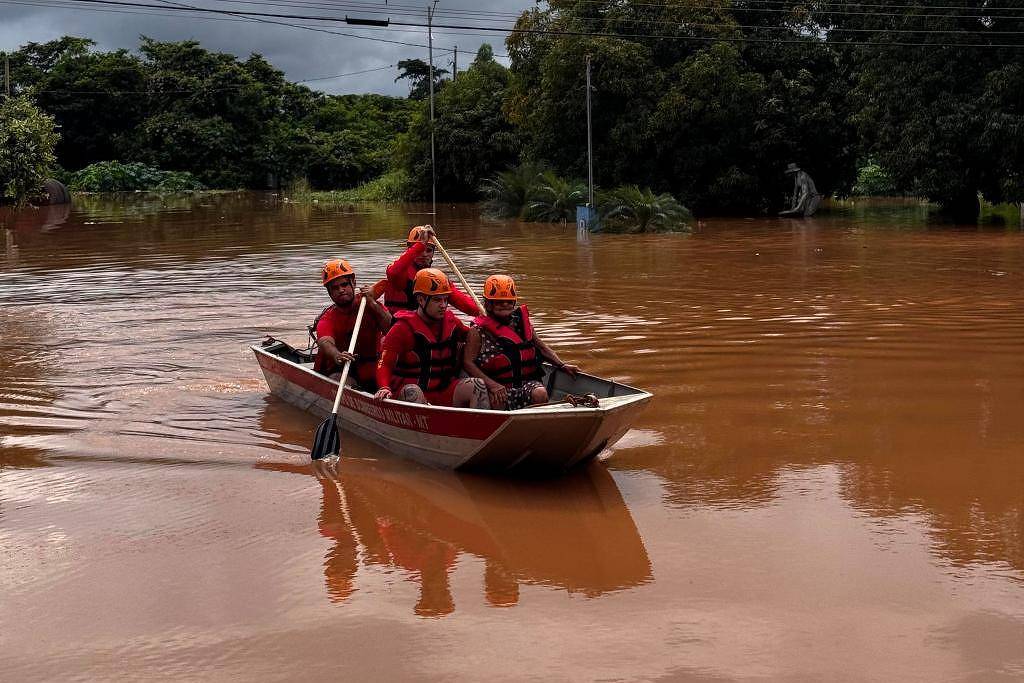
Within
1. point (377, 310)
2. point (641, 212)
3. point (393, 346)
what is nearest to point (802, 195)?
point (641, 212)

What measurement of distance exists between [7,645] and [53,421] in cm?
471

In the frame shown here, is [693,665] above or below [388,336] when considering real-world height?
below

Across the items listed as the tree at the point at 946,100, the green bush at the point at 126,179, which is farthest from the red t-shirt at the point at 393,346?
the green bush at the point at 126,179

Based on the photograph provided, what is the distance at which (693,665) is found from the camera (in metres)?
5.06

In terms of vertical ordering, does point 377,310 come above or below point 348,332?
above

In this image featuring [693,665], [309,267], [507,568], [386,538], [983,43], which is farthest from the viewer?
[983,43]

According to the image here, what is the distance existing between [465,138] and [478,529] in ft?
146

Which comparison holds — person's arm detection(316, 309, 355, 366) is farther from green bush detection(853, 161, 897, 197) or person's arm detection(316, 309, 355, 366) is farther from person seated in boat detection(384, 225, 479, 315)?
green bush detection(853, 161, 897, 197)

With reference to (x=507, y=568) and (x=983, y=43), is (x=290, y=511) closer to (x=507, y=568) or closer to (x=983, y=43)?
(x=507, y=568)

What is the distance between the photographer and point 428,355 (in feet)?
27.1

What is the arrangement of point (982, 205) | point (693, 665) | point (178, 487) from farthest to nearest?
point (982, 205)
point (178, 487)
point (693, 665)

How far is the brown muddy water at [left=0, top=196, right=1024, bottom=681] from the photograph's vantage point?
5289mm

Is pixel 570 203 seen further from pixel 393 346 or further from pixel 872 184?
pixel 872 184

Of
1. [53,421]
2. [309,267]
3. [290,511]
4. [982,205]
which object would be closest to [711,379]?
[290,511]
